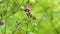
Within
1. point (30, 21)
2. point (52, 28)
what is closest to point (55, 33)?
point (52, 28)

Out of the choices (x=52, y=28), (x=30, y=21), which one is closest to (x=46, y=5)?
(x=52, y=28)

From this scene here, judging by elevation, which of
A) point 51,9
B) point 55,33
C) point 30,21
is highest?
point 30,21

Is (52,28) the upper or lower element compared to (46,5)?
lower

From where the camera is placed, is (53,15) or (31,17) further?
(53,15)

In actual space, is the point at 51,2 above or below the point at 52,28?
above

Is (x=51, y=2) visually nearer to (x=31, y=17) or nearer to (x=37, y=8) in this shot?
(x=37, y=8)

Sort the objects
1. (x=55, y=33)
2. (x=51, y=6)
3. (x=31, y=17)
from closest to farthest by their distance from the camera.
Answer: (x=31, y=17)
(x=55, y=33)
(x=51, y=6)

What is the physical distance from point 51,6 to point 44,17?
0.18 metres

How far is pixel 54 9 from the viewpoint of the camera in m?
2.56

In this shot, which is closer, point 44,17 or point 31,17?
point 31,17

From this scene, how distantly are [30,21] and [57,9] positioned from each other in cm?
101

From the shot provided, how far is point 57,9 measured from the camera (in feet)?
8.41

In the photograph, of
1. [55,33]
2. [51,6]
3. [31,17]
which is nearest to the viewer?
[31,17]

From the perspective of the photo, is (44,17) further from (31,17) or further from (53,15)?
(31,17)
